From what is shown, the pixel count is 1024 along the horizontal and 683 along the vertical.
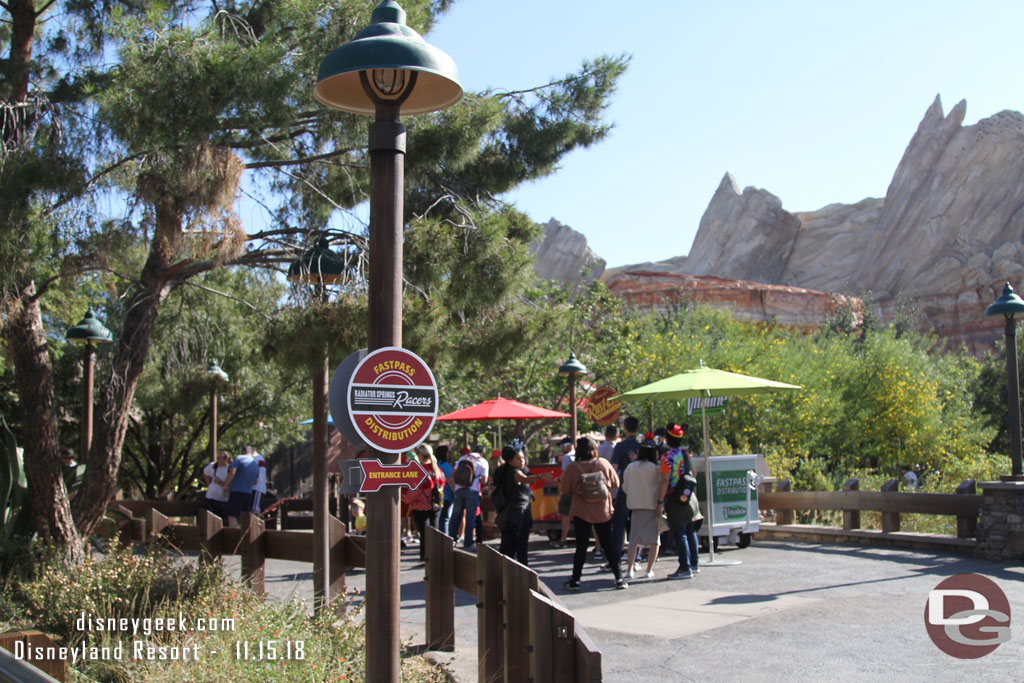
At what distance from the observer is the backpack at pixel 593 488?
1038cm

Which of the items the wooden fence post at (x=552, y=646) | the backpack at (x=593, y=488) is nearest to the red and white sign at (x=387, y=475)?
the wooden fence post at (x=552, y=646)

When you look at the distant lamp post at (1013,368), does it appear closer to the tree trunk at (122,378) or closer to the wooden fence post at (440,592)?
the wooden fence post at (440,592)

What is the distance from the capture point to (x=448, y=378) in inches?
1032

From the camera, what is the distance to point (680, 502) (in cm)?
1120

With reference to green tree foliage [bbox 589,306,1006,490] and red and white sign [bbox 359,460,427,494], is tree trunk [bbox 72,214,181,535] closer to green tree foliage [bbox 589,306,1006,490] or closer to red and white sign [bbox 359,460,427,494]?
red and white sign [bbox 359,460,427,494]

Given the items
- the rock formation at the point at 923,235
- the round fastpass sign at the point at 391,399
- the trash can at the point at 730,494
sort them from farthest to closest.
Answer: the rock formation at the point at 923,235 → the trash can at the point at 730,494 → the round fastpass sign at the point at 391,399

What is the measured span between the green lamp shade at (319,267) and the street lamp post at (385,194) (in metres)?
3.76

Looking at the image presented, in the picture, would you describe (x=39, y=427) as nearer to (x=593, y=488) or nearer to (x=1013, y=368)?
(x=593, y=488)

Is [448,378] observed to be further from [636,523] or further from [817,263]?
[817,263]

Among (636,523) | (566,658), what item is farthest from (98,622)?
(636,523)

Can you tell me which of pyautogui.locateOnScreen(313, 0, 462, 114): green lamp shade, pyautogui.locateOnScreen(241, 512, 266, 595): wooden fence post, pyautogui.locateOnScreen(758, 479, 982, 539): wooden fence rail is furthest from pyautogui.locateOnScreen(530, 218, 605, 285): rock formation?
pyautogui.locateOnScreen(313, 0, 462, 114): green lamp shade

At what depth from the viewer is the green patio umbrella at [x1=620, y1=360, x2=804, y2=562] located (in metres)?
12.4

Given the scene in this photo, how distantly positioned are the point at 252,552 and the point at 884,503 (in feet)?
31.9

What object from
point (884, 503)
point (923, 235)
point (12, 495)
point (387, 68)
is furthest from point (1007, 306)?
point (923, 235)
